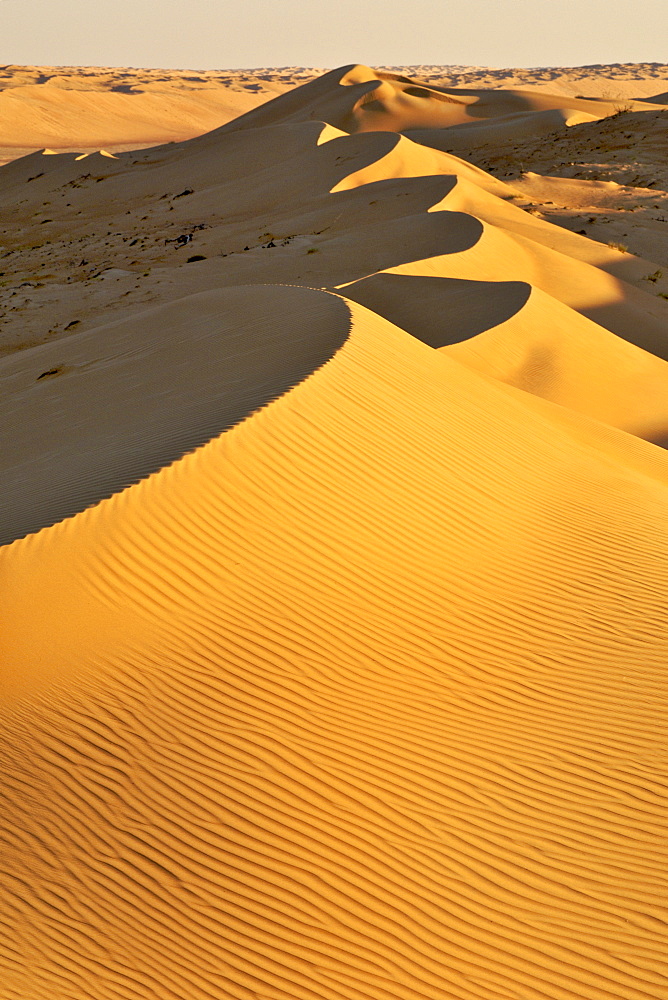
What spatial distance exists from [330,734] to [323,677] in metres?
0.47

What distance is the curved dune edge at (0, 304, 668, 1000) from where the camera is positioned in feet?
12.2

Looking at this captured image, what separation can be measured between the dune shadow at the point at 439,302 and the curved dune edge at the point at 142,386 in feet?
8.56

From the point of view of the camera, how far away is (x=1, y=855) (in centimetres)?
412

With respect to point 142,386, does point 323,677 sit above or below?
below

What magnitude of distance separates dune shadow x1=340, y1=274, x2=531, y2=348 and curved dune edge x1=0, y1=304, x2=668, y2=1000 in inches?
258

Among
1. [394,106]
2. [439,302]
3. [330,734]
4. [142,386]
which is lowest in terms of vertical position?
[330,734]

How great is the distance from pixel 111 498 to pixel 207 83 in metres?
122

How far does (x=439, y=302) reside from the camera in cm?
1479

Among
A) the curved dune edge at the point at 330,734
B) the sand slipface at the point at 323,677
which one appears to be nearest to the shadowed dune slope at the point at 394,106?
the sand slipface at the point at 323,677

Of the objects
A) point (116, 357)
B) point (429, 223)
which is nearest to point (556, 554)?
point (116, 357)

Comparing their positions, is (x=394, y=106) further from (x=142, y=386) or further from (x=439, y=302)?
(x=142, y=386)

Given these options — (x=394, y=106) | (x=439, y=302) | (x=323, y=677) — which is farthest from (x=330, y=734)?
(x=394, y=106)

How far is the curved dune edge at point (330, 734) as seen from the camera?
12.2 feet

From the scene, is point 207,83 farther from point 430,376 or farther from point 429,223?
point 430,376
